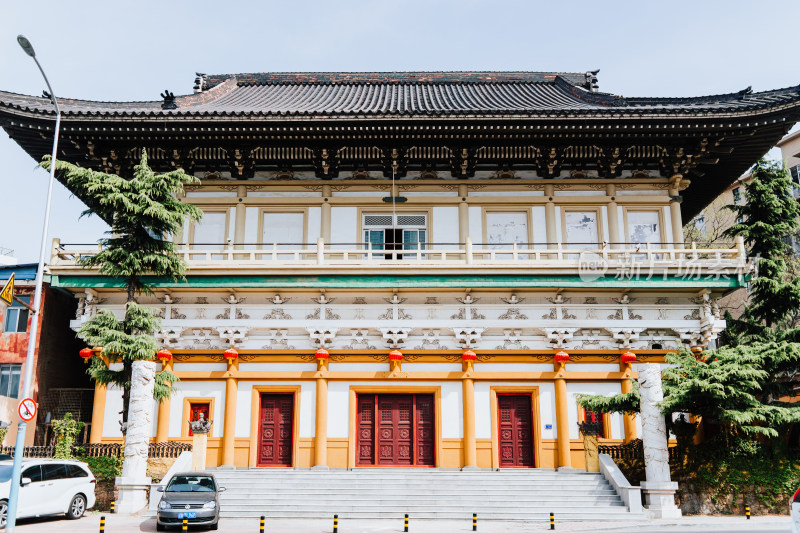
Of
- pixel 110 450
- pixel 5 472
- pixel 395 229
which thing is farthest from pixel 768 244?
pixel 5 472

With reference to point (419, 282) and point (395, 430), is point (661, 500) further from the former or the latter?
point (419, 282)

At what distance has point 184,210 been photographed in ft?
73.9

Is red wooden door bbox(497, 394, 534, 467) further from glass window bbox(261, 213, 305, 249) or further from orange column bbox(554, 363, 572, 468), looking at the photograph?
glass window bbox(261, 213, 305, 249)

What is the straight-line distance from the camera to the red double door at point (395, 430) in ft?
81.2

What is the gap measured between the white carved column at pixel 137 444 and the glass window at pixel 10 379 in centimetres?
881

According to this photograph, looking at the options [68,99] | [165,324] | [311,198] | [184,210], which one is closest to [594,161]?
[311,198]

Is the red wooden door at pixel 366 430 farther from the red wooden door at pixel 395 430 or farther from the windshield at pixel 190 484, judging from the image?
the windshield at pixel 190 484

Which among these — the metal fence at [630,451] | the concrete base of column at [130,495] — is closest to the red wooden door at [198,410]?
the concrete base of column at [130,495]

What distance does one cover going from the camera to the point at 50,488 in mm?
18609

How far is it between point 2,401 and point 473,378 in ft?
57.0

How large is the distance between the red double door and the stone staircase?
4.32 ft

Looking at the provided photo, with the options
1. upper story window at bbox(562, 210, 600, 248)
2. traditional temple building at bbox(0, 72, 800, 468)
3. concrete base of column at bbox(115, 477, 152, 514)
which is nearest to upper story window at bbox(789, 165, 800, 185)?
traditional temple building at bbox(0, 72, 800, 468)

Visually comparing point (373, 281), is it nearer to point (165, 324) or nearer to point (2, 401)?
point (165, 324)

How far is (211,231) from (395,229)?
749cm
